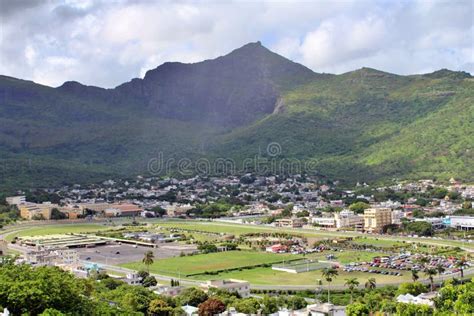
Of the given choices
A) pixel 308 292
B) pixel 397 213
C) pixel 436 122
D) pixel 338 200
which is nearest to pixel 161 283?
pixel 308 292

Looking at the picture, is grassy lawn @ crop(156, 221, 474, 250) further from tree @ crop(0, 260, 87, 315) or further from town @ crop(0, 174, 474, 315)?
tree @ crop(0, 260, 87, 315)

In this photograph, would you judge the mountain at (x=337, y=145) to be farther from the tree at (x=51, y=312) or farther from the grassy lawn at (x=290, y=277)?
the tree at (x=51, y=312)

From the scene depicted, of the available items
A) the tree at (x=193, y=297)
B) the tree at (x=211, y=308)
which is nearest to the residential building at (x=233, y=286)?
the tree at (x=193, y=297)

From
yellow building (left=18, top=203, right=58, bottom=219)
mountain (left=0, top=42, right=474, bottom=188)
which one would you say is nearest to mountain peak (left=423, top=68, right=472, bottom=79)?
mountain (left=0, top=42, right=474, bottom=188)

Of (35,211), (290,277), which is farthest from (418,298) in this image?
(35,211)

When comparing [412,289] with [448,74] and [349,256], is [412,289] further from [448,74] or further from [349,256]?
[448,74]

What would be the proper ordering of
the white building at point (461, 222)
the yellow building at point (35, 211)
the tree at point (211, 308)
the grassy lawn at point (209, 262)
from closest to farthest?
the tree at point (211, 308) → the grassy lawn at point (209, 262) → the white building at point (461, 222) → the yellow building at point (35, 211)
